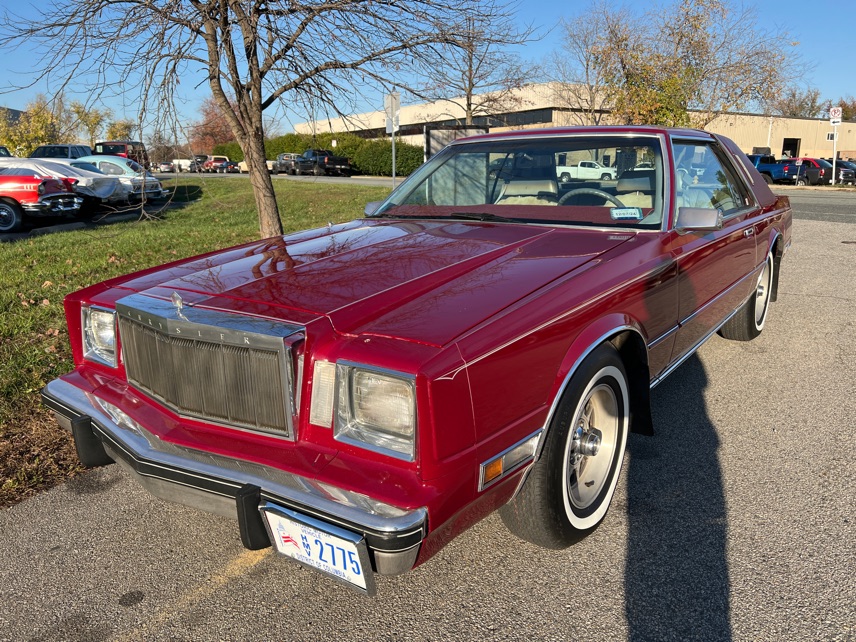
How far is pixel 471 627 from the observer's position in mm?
2195

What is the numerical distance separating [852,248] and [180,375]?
10.5 metres

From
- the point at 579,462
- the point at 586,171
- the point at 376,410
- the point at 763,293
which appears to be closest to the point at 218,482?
the point at 376,410

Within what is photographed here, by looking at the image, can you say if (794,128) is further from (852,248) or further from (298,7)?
(298,7)

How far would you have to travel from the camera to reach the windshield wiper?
3499 millimetres

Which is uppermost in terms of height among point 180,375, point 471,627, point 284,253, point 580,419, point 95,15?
point 95,15

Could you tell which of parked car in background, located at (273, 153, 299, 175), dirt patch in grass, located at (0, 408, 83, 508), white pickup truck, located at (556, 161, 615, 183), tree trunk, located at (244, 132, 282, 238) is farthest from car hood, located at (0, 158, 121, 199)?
parked car in background, located at (273, 153, 299, 175)

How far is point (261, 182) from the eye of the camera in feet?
21.8

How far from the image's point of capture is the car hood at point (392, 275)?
7.14ft

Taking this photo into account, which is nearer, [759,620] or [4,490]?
[759,620]

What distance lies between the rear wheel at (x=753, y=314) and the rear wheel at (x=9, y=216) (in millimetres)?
11613

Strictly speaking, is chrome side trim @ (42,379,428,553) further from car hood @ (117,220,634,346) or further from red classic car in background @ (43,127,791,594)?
car hood @ (117,220,634,346)

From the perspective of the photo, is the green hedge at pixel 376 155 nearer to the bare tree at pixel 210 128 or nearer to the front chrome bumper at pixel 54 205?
Result: the front chrome bumper at pixel 54 205

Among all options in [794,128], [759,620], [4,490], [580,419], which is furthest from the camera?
[794,128]

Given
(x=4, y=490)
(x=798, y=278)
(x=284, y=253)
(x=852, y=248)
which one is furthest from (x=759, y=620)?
(x=852, y=248)
